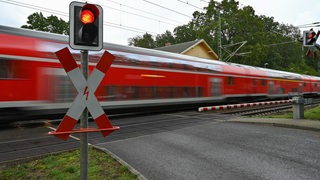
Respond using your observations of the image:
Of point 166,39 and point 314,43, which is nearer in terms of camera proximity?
point 314,43

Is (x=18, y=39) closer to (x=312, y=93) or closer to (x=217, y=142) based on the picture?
(x=217, y=142)

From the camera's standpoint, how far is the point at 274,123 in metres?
10.1

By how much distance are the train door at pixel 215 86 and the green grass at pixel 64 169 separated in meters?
12.5

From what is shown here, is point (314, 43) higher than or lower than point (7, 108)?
higher

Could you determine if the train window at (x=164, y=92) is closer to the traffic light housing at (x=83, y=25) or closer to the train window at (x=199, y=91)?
the train window at (x=199, y=91)

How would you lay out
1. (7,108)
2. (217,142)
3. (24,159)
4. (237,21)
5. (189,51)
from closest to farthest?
(24,159)
(217,142)
(7,108)
(189,51)
(237,21)

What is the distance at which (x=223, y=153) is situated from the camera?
6234 millimetres

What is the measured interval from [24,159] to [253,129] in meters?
7.38

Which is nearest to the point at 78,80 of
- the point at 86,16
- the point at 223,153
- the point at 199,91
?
the point at 86,16

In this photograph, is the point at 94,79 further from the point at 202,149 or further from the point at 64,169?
the point at 202,149

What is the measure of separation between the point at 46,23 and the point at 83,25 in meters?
57.8

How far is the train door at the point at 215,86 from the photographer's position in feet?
56.4

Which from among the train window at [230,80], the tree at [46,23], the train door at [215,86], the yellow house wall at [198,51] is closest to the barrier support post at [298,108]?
the train door at [215,86]

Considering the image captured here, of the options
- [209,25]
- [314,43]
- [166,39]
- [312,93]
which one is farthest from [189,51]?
[166,39]
